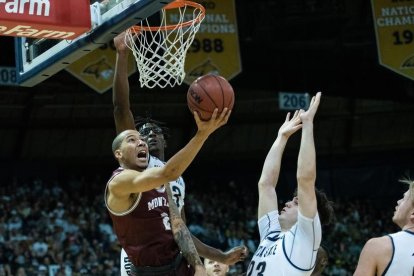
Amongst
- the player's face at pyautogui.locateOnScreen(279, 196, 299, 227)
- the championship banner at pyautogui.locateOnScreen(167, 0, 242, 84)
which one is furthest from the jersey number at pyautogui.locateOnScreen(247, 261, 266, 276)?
the championship banner at pyautogui.locateOnScreen(167, 0, 242, 84)

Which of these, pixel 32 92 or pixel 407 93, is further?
pixel 32 92

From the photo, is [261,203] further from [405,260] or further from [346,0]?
[346,0]

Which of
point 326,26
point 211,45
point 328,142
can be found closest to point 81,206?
point 211,45

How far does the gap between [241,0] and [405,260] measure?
14838 mm

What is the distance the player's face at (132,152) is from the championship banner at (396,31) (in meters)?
11.0

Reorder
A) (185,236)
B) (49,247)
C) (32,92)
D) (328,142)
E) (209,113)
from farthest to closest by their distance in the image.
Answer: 1. (328,142)
2. (32,92)
3. (49,247)
4. (185,236)
5. (209,113)

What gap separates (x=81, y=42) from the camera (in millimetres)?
5824

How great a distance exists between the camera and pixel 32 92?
2197cm

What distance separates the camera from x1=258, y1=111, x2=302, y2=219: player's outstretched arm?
568 centimetres

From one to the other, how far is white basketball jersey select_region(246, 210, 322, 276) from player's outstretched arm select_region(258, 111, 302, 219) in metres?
0.65

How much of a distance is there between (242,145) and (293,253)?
20043 millimetres

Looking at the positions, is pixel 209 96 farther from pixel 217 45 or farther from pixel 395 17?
pixel 395 17

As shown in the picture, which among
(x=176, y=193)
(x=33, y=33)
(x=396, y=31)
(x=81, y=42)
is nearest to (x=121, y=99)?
(x=81, y=42)

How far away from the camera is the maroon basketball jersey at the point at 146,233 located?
17.8 feet
